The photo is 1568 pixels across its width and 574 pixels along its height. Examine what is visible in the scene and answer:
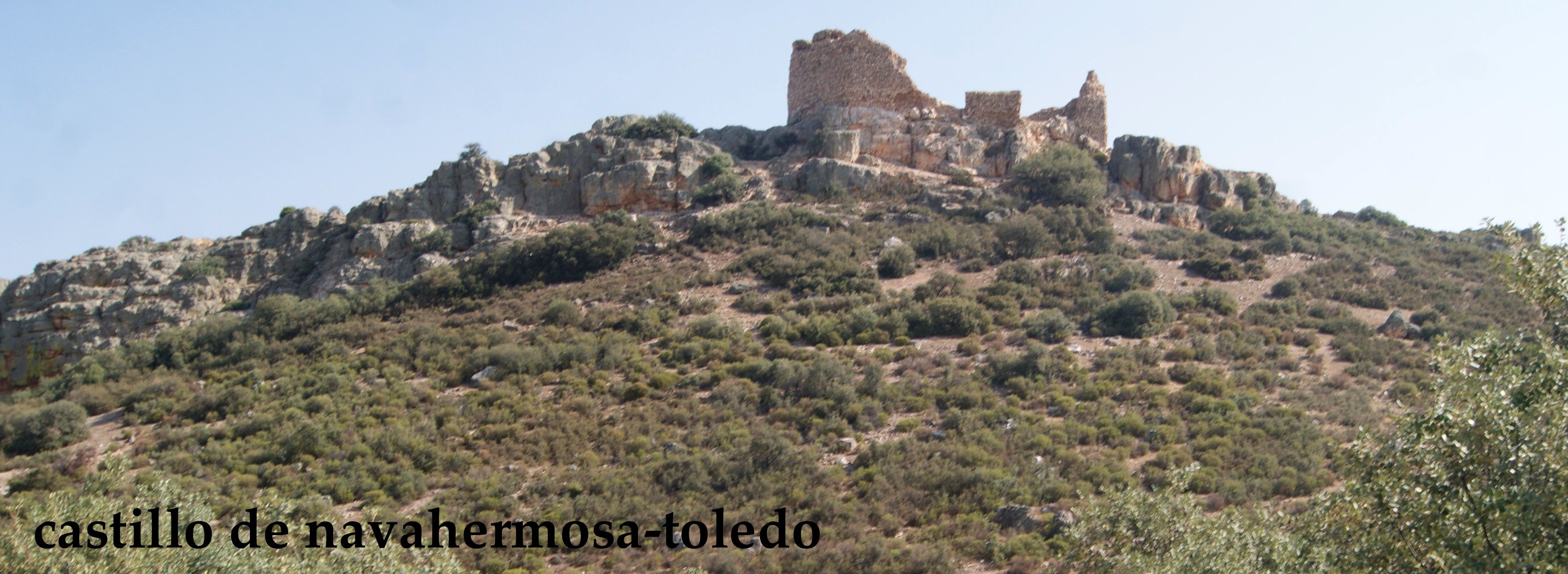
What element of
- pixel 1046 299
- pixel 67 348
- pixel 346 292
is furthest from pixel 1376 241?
pixel 67 348

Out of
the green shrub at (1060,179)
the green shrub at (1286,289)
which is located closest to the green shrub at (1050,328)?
the green shrub at (1286,289)

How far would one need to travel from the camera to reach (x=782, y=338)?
26750mm

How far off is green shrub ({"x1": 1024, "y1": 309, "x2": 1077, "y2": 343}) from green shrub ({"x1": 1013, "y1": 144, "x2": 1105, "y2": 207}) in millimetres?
8128

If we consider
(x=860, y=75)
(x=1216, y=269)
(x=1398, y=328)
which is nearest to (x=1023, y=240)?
(x=1216, y=269)

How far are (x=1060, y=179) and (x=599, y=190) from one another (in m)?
13.8

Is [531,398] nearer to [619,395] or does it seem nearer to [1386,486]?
[619,395]

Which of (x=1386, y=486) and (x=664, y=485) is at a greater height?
(x=1386, y=486)

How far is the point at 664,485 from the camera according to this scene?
19547 mm

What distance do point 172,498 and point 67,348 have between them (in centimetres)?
2255

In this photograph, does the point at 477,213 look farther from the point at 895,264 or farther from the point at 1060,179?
the point at 1060,179

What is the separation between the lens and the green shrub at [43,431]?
891 inches

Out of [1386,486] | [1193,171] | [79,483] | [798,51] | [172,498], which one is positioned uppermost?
[798,51]

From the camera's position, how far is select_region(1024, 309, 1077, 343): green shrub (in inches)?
1056

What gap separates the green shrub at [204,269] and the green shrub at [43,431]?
1035 centimetres
